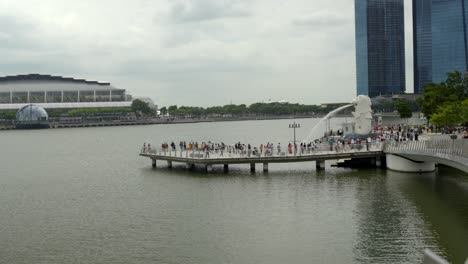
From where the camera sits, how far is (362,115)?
5450cm

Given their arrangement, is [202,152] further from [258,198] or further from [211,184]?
[258,198]

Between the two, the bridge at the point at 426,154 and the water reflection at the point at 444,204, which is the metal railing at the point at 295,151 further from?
the water reflection at the point at 444,204

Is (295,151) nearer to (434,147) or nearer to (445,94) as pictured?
(434,147)

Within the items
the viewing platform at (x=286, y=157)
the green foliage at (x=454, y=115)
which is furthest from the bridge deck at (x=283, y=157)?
the green foliage at (x=454, y=115)

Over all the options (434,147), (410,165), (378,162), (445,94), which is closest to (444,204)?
(434,147)

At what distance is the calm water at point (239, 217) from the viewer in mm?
24578

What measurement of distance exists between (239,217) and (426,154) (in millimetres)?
15504

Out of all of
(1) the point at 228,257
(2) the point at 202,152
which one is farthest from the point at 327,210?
(2) the point at 202,152

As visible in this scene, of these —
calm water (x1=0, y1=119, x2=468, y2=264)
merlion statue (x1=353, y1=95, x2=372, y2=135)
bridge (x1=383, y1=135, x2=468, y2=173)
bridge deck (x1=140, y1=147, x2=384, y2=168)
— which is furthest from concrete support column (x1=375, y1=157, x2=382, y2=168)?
merlion statue (x1=353, y1=95, x2=372, y2=135)

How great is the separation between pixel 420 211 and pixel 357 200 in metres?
4.38

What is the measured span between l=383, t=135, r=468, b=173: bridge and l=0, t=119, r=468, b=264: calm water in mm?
1327

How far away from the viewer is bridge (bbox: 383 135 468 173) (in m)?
32.2

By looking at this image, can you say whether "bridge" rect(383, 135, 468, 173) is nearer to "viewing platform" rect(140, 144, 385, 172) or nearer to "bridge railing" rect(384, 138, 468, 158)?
"bridge railing" rect(384, 138, 468, 158)

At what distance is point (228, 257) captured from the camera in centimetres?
2392
